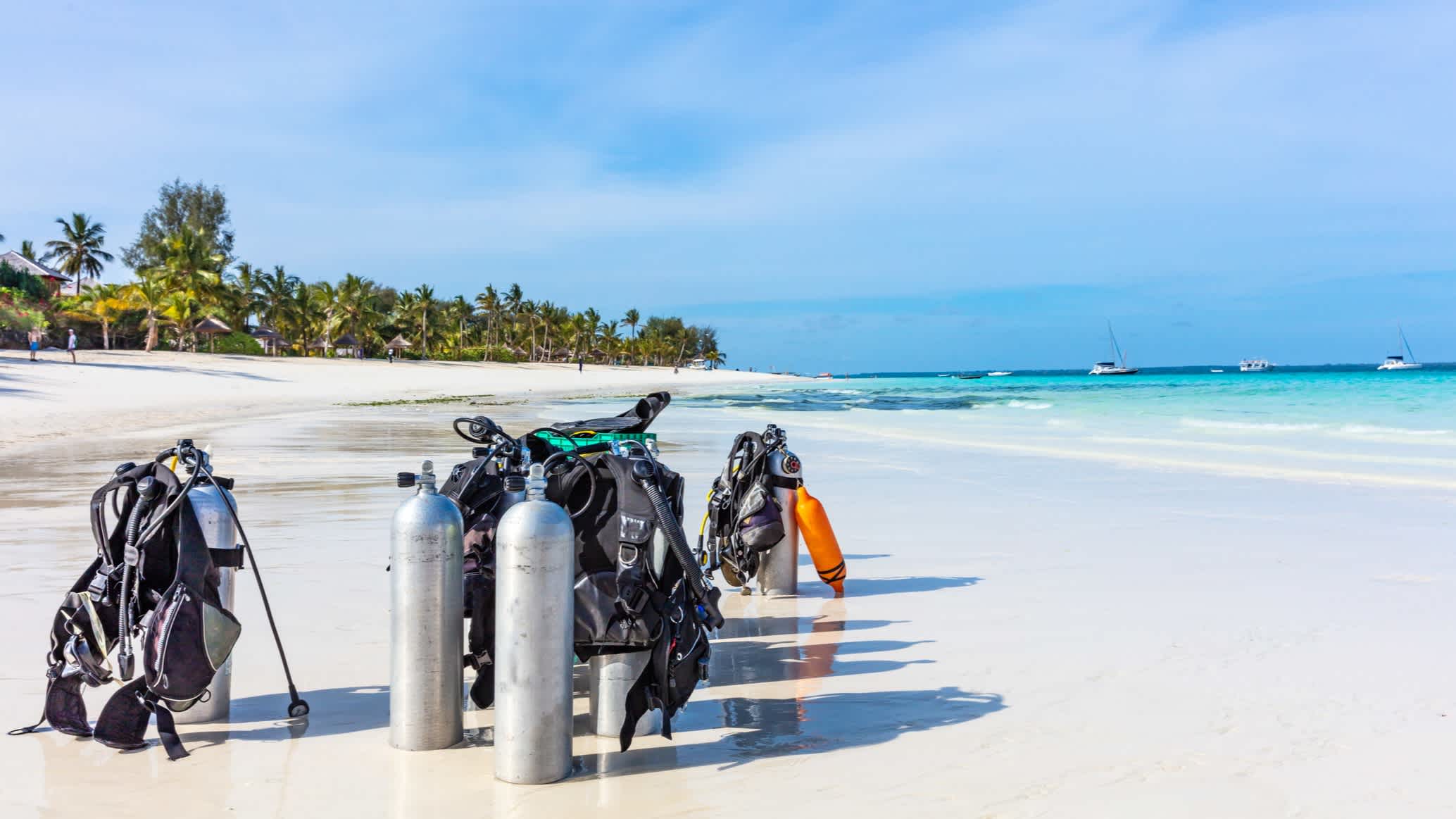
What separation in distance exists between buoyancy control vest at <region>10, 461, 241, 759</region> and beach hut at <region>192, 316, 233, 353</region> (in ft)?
238

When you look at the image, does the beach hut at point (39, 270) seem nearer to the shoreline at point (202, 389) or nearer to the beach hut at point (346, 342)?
the shoreline at point (202, 389)

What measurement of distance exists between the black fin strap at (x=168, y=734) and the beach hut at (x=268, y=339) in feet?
267

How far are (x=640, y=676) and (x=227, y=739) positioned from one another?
152 cm

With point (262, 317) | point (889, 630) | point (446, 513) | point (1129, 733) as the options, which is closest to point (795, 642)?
point (889, 630)

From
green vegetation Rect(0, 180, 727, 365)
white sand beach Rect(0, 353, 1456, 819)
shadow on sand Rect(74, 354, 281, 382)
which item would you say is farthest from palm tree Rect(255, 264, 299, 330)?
white sand beach Rect(0, 353, 1456, 819)

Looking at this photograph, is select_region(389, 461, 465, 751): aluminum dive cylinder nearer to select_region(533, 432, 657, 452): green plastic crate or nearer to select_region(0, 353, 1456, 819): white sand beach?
select_region(0, 353, 1456, 819): white sand beach

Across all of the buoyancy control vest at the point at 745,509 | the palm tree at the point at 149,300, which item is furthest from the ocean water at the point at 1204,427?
the palm tree at the point at 149,300

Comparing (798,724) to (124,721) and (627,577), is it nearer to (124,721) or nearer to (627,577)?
(627,577)

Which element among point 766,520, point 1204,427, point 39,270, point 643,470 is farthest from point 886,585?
point 39,270

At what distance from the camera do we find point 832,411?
41.6 m

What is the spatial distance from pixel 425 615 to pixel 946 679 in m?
2.34

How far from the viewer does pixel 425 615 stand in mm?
3525

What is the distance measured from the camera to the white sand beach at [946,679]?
3381 millimetres

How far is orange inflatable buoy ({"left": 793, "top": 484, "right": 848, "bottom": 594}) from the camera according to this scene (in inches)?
243
